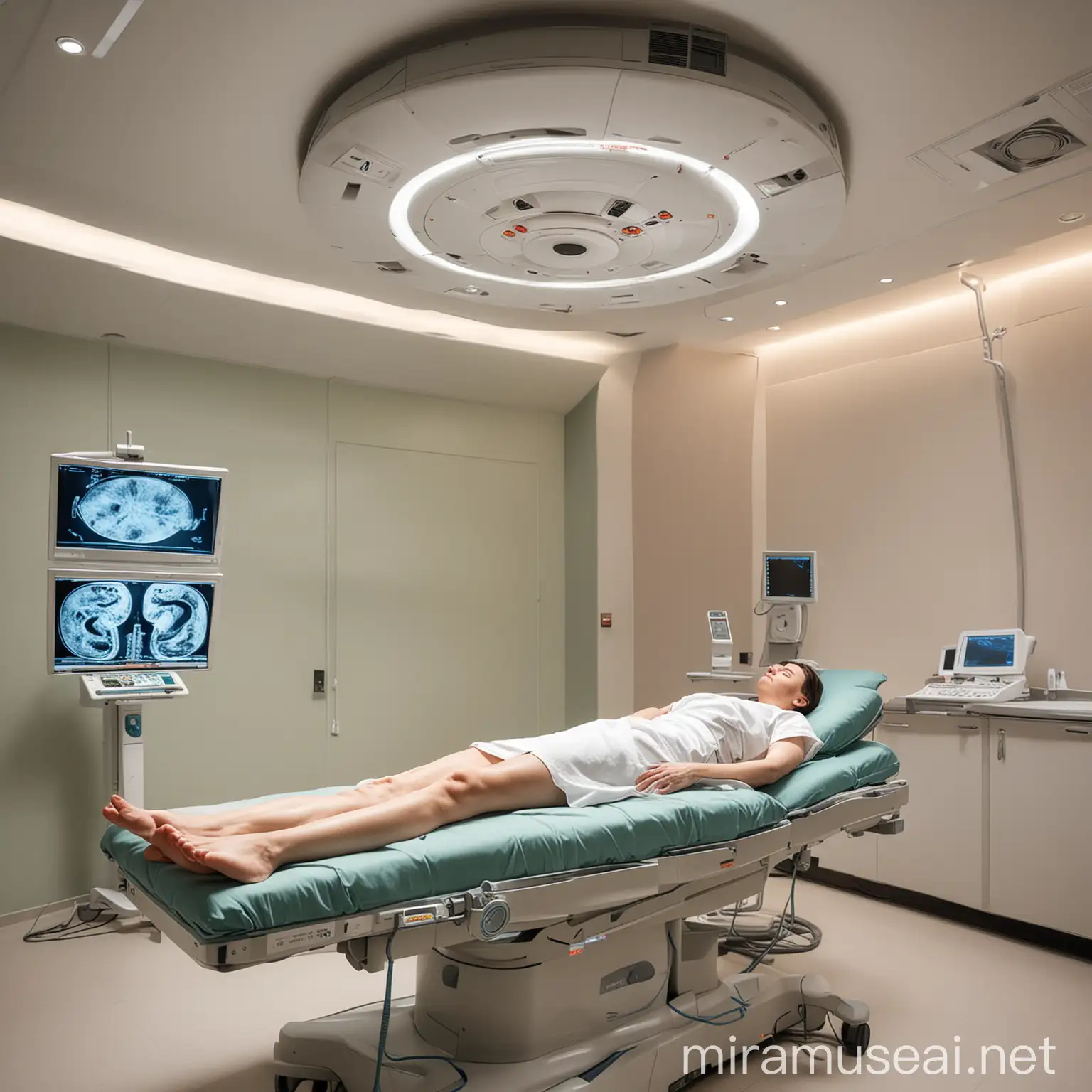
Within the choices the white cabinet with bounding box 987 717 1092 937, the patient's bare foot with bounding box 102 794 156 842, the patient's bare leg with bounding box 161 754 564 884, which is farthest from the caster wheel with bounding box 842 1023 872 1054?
the patient's bare foot with bounding box 102 794 156 842

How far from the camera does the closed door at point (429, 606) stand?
4711 millimetres

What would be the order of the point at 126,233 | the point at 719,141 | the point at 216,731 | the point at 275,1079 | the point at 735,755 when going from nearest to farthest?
1. the point at 275,1079
2. the point at 719,141
3. the point at 735,755
4. the point at 126,233
5. the point at 216,731

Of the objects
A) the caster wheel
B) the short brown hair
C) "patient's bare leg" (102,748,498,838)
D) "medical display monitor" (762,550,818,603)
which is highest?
"medical display monitor" (762,550,818,603)

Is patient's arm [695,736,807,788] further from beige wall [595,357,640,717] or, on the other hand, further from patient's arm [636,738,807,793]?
beige wall [595,357,640,717]

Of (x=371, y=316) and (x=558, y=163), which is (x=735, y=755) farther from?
(x=371, y=316)

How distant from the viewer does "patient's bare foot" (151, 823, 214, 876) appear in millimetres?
1782

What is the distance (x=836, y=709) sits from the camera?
3059 mm

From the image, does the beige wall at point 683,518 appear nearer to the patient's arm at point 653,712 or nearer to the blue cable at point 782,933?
the blue cable at point 782,933

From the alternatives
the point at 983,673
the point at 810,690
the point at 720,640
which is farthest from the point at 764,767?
the point at 983,673

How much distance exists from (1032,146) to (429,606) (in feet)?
11.2

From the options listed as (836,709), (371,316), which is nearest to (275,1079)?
(836,709)

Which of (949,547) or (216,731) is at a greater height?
(949,547)

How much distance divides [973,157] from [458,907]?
275 centimetres

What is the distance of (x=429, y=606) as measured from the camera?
16.3ft
